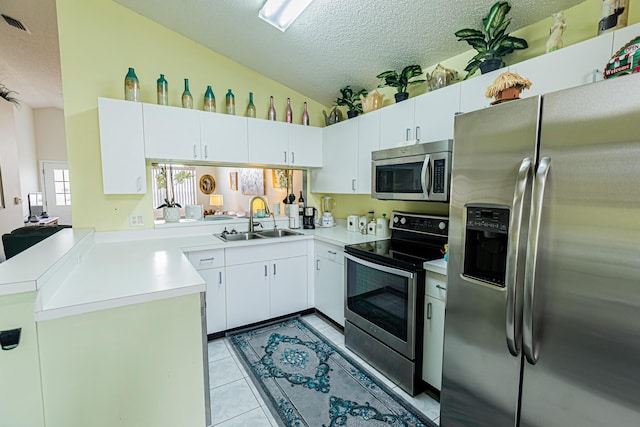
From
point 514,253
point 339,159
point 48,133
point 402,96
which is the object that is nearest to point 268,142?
point 339,159

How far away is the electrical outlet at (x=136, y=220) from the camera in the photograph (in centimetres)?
266

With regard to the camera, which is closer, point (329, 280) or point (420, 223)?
point (420, 223)

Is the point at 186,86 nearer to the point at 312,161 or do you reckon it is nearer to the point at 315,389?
the point at 312,161

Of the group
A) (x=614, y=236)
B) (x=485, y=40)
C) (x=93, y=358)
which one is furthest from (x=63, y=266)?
(x=485, y=40)

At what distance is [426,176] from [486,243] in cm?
76

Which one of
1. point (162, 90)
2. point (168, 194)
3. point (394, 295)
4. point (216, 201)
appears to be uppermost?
point (162, 90)

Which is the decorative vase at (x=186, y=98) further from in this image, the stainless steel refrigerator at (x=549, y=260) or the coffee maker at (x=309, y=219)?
the stainless steel refrigerator at (x=549, y=260)

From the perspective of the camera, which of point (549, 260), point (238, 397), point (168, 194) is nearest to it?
point (549, 260)

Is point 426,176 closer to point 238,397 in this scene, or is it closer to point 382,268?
point 382,268

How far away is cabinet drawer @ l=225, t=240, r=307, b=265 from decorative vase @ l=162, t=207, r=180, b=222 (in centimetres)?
75

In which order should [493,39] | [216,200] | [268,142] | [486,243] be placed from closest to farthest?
[486,243] < [493,39] < [268,142] < [216,200]

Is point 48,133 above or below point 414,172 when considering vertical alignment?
above

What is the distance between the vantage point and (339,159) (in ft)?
10.3

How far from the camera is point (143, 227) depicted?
2709mm
